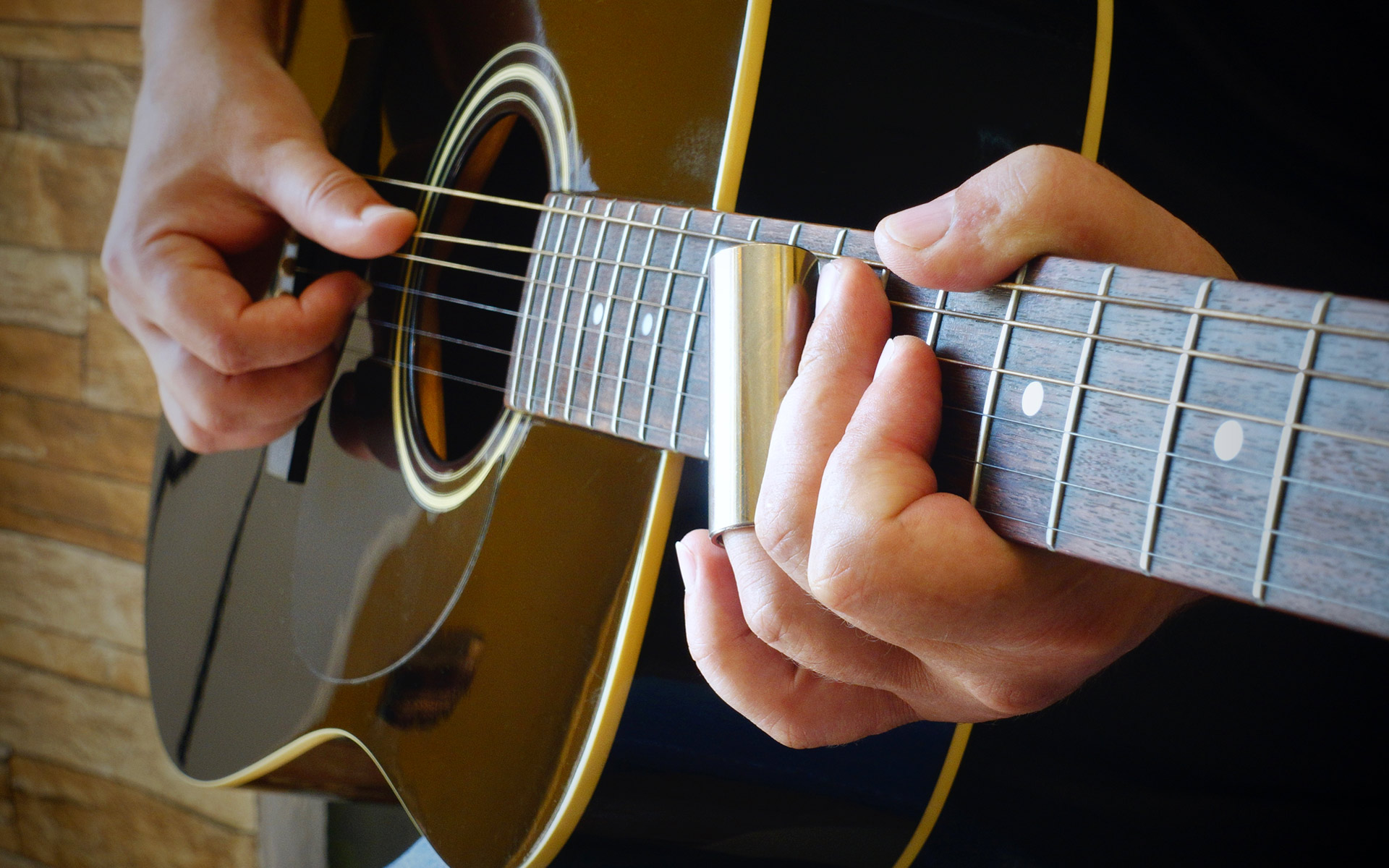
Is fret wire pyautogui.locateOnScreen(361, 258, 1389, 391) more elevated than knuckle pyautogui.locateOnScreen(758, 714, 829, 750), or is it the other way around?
fret wire pyautogui.locateOnScreen(361, 258, 1389, 391)

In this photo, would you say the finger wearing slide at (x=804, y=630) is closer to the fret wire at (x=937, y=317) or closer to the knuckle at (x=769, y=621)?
the knuckle at (x=769, y=621)

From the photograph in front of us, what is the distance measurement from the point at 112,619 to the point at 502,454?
130 centimetres

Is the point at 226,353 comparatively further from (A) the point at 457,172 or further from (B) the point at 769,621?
(B) the point at 769,621

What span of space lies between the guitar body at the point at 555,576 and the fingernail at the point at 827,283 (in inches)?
6.0

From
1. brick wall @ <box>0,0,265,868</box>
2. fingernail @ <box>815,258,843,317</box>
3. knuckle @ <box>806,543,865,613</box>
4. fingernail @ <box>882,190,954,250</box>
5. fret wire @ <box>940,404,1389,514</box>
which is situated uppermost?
fingernail @ <box>882,190,954,250</box>

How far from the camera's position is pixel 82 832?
1.73 meters

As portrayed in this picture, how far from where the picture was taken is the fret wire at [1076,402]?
1.10 feet

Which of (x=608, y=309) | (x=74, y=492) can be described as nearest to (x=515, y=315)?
(x=608, y=309)

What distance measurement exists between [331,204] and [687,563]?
0.45 m

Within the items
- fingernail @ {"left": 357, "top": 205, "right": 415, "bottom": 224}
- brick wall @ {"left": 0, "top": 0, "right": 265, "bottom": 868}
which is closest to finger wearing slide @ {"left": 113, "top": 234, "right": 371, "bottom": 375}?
fingernail @ {"left": 357, "top": 205, "right": 415, "bottom": 224}

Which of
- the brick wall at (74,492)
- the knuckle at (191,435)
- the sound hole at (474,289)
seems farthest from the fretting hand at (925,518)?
the brick wall at (74,492)

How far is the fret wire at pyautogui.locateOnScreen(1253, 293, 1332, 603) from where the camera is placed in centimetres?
28

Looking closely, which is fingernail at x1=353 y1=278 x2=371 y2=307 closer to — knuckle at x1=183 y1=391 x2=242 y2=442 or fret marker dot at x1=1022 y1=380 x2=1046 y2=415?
knuckle at x1=183 y1=391 x2=242 y2=442

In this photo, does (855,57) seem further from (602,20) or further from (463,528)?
(463,528)
